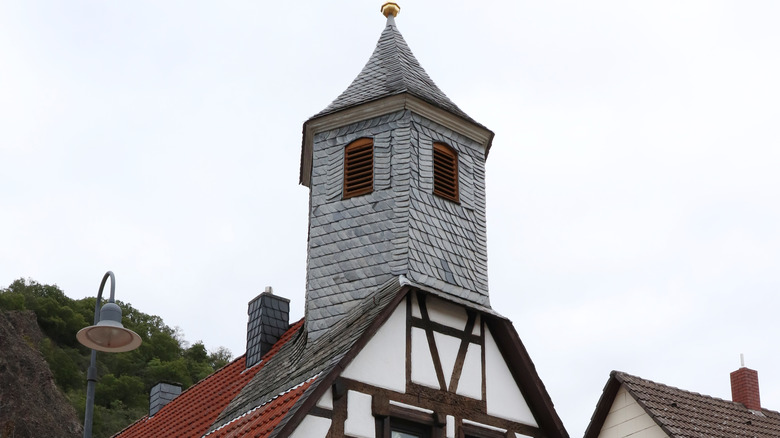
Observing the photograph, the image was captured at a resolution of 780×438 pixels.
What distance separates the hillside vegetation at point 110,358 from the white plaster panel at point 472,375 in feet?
101

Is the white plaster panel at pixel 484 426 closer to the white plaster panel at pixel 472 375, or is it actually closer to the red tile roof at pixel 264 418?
the white plaster panel at pixel 472 375

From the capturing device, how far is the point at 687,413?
18531mm

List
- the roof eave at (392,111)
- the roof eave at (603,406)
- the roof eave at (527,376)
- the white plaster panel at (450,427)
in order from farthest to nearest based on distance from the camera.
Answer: the roof eave at (603,406) → the roof eave at (392,111) → the roof eave at (527,376) → the white plaster panel at (450,427)

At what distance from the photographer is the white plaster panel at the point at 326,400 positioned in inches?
568

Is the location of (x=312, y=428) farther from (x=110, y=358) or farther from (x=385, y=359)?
(x=110, y=358)

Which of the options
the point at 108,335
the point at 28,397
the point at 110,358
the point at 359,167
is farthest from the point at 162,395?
the point at 110,358

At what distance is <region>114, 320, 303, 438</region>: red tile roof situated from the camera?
18.3 meters

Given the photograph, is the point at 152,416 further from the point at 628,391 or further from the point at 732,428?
the point at 732,428

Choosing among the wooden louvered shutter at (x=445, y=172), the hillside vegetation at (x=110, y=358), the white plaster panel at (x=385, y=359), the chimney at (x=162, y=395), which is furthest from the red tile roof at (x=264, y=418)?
the hillside vegetation at (x=110, y=358)

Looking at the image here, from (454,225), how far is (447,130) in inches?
69.0

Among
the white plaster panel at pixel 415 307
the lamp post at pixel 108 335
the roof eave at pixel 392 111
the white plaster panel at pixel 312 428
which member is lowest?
the white plaster panel at pixel 312 428

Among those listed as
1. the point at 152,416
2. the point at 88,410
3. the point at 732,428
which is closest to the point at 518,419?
the point at 732,428

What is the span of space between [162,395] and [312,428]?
1008 cm

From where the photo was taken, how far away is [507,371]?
1666 centimetres
